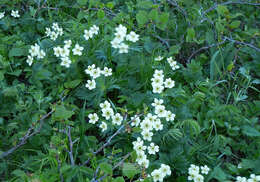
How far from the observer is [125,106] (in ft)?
5.16

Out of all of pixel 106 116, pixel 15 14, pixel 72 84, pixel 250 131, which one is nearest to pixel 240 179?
pixel 250 131

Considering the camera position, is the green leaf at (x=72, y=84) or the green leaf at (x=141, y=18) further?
the green leaf at (x=141, y=18)

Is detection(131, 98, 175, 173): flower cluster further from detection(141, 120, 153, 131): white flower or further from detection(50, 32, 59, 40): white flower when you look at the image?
detection(50, 32, 59, 40): white flower

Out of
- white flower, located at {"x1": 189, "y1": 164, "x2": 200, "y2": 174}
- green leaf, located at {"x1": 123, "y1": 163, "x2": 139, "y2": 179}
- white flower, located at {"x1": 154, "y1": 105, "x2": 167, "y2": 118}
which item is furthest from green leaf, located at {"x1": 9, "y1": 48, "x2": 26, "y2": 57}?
white flower, located at {"x1": 189, "y1": 164, "x2": 200, "y2": 174}

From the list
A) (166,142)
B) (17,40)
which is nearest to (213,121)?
(166,142)

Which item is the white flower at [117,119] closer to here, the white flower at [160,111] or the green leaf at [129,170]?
the white flower at [160,111]

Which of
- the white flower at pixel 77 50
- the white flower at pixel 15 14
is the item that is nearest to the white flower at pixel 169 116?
the white flower at pixel 77 50

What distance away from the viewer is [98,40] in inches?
82.6

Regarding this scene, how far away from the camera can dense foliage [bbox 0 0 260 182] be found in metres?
1.49

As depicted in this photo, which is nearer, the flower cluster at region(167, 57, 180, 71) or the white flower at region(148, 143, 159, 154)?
the white flower at region(148, 143, 159, 154)

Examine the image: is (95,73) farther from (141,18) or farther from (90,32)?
(141,18)

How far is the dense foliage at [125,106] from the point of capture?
1.49 meters

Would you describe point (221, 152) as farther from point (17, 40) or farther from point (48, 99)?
point (17, 40)

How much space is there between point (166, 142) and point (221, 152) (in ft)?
1.20
